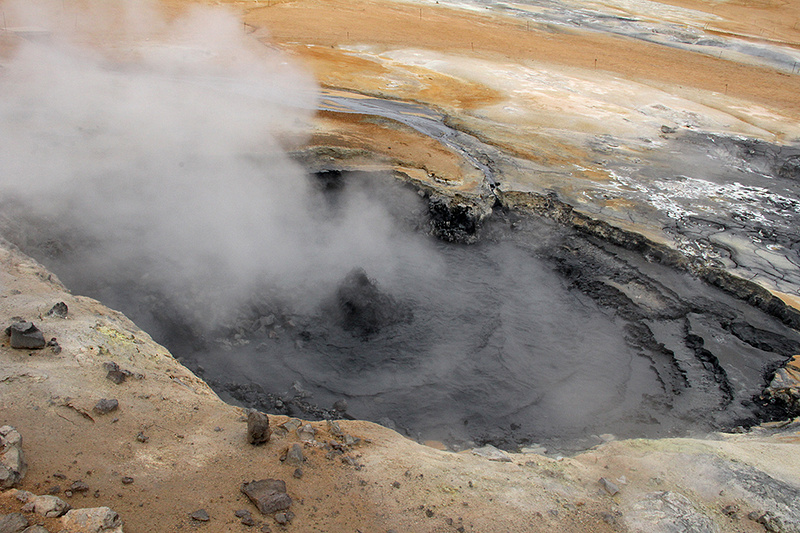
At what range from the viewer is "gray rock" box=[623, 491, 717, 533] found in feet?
8.80

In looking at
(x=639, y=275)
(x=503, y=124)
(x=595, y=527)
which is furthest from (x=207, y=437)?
(x=503, y=124)

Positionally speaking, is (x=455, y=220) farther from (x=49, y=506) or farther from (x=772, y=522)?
(x=49, y=506)

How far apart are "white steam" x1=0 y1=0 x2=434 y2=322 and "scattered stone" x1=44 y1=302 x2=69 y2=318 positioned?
158 centimetres

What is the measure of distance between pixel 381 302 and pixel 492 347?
113 centimetres

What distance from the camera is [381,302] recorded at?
5203 mm

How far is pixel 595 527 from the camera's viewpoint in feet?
8.69

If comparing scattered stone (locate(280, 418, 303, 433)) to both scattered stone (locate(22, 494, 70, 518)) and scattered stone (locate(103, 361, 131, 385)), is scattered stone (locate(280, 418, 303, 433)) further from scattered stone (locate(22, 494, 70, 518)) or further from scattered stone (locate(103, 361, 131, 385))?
scattered stone (locate(22, 494, 70, 518))

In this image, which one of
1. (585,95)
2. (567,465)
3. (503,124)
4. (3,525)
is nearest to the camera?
(3,525)

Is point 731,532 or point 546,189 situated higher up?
point 546,189

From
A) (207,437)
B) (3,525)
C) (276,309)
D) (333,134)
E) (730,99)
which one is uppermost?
(730,99)

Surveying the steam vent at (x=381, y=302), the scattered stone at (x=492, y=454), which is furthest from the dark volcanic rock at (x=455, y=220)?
the scattered stone at (x=492, y=454)

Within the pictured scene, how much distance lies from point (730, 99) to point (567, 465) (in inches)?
495

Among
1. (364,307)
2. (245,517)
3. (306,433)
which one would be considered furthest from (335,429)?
(364,307)

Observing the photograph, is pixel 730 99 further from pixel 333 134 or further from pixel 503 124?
pixel 333 134
